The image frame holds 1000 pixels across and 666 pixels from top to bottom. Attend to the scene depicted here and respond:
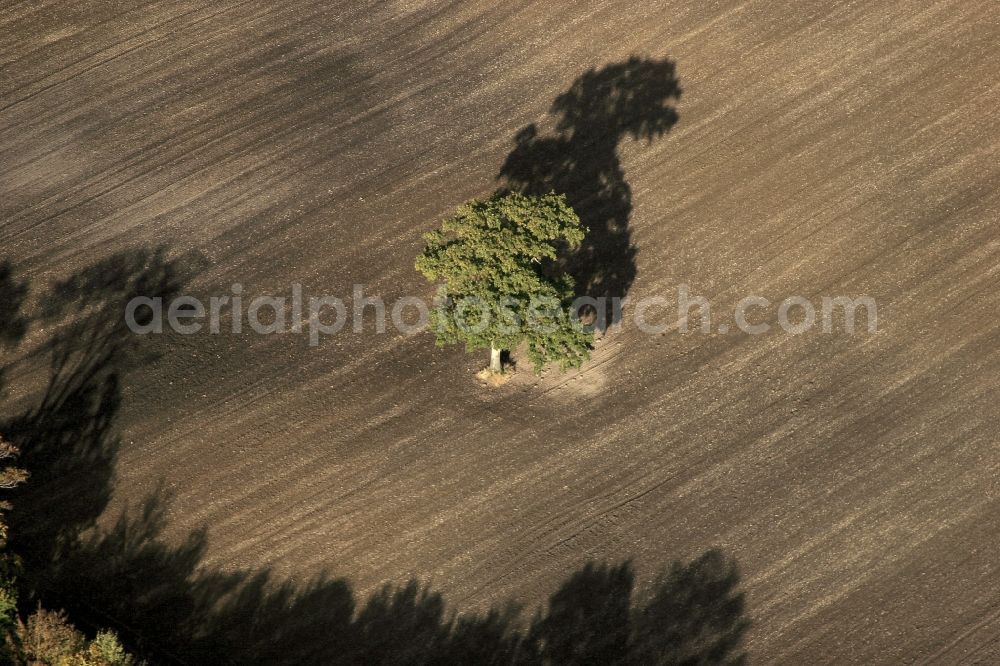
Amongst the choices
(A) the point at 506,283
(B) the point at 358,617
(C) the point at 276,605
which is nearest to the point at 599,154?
(A) the point at 506,283

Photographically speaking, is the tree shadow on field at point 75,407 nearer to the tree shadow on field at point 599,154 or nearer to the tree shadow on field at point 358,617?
the tree shadow on field at point 358,617

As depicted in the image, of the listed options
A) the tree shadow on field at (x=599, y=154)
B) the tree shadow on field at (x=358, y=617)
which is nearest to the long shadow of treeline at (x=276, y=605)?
the tree shadow on field at (x=358, y=617)

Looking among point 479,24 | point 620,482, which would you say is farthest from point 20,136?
point 620,482

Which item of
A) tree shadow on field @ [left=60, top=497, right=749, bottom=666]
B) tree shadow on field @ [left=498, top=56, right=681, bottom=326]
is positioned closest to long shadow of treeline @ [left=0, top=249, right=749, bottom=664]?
tree shadow on field @ [left=60, top=497, right=749, bottom=666]

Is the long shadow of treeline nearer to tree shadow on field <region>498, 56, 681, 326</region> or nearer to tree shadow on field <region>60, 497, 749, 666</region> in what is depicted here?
tree shadow on field <region>60, 497, 749, 666</region>

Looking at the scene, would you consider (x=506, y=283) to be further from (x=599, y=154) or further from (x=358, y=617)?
(x=358, y=617)
